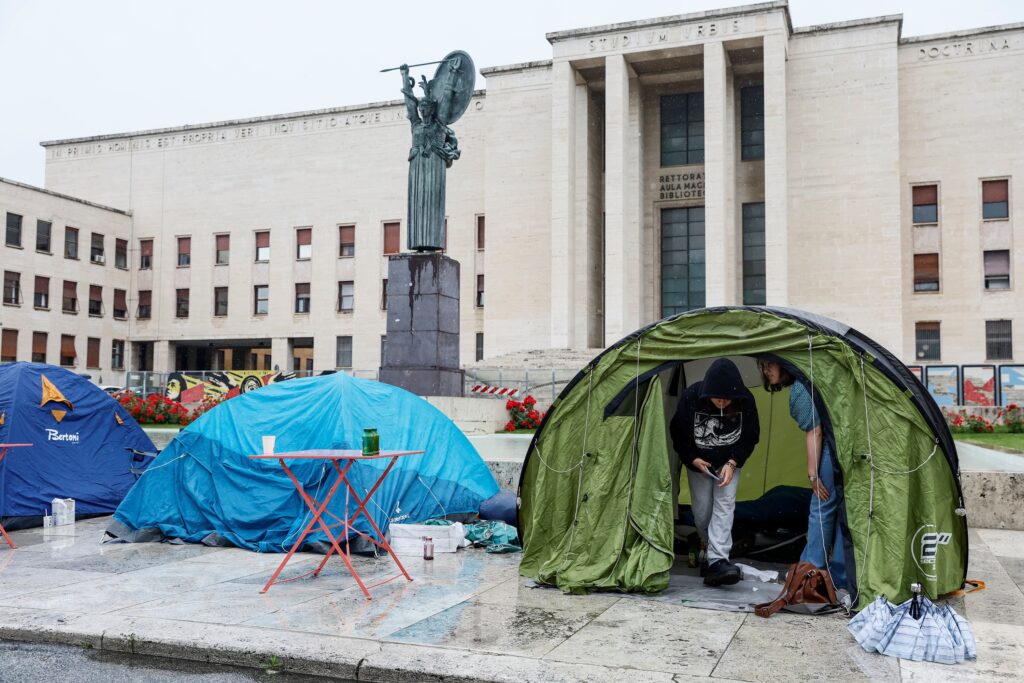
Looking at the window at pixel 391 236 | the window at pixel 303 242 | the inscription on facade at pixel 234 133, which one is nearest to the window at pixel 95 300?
the inscription on facade at pixel 234 133

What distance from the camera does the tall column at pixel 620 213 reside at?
127 feet

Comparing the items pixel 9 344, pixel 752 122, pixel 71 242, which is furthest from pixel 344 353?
pixel 752 122

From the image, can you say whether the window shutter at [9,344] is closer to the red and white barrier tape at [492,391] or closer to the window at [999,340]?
the red and white barrier tape at [492,391]

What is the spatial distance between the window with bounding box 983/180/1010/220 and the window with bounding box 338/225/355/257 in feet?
95.8

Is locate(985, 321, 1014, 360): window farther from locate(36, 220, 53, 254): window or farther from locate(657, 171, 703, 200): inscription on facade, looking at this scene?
locate(36, 220, 53, 254): window

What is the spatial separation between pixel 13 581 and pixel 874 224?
118 ft

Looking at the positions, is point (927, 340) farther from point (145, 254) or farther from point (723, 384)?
point (145, 254)

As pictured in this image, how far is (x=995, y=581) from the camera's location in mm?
8141

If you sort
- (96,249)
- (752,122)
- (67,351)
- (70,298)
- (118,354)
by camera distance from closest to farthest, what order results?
(752,122) → (67,351) → (70,298) → (96,249) → (118,354)

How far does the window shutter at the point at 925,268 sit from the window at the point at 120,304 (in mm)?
40738

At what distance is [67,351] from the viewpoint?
48875mm

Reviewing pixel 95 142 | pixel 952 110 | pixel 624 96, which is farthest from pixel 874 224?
pixel 95 142

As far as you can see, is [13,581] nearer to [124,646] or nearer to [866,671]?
[124,646]

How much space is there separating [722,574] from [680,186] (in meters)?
35.7
